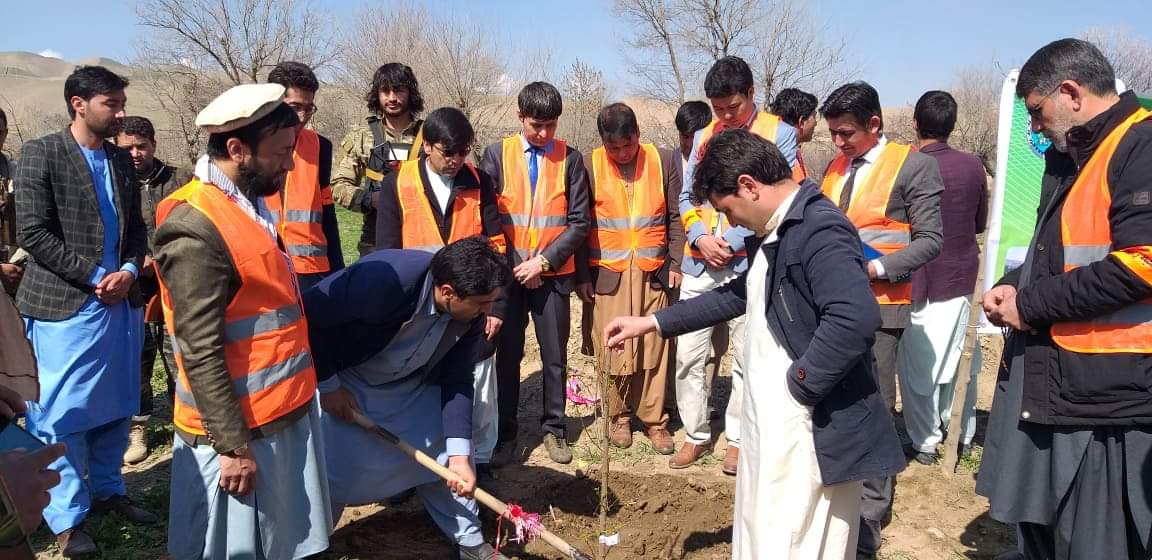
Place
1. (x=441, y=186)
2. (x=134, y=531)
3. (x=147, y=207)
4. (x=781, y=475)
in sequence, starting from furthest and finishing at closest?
(x=147, y=207)
(x=441, y=186)
(x=134, y=531)
(x=781, y=475)

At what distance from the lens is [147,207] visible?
5102mm

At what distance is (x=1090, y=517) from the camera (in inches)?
101

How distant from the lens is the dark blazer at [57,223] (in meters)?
3.59

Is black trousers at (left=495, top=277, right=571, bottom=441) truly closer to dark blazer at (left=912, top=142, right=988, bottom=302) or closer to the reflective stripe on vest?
the reflective stripe on vest

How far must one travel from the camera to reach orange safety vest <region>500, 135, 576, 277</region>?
4.60 metres

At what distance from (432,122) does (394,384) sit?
148 cm

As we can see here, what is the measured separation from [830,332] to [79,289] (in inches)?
144

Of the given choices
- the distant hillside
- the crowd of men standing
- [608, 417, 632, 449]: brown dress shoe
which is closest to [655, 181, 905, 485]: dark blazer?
the crowd of men standing

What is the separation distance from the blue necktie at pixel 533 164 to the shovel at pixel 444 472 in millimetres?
1883

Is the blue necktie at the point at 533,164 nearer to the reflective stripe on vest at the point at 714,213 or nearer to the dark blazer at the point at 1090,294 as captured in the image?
the reflective stripe on vest at the point at 714,213

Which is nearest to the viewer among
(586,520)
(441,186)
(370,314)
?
(370,314)

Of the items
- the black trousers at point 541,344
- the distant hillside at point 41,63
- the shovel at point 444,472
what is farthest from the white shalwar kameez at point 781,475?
the distant hillside at point 41,63

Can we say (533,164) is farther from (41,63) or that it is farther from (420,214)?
(41,63)

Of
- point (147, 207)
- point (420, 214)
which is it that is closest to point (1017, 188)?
point (420, 214)
